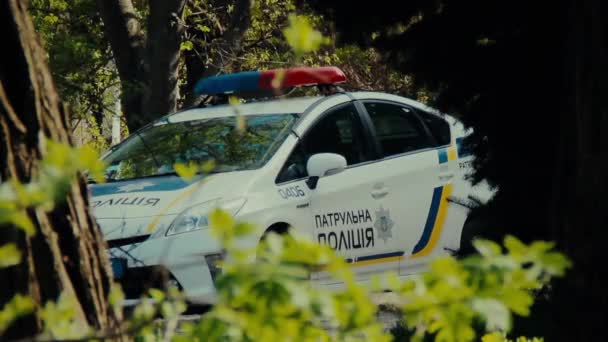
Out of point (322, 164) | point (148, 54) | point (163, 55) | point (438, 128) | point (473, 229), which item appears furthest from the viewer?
point (148, 54)

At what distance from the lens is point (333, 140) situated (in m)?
8.30

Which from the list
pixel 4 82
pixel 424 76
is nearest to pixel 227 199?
pixel 424 76

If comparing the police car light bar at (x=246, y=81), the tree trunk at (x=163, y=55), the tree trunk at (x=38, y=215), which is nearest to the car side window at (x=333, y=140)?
the police car light bar at (x=246, y=81)

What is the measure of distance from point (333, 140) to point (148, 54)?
14.7ft

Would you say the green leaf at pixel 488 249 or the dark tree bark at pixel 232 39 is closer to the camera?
the green leaf at pixel 488 249

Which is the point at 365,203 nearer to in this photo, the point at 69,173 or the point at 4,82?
the point at 4,82

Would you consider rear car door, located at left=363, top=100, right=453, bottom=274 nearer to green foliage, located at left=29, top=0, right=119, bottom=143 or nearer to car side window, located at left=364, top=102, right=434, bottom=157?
car side window, located at left=364, top=102, right=434, bottom=157

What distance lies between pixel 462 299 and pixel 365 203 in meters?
6.23

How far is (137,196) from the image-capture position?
737cm

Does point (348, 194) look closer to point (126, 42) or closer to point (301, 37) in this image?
point (126, 42)

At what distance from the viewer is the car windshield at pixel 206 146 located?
25.1ft

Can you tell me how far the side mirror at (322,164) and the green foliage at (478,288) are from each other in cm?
567

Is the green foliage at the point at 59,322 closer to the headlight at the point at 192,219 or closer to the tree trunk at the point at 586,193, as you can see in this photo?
the tree trunk at the point at 586,193

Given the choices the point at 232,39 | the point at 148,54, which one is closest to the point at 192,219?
the point at 148,54
